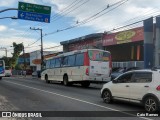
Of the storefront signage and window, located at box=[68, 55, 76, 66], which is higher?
the storefront signage

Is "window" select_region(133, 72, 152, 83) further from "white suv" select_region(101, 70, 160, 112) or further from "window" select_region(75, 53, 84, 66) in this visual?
"window" select_region(75, 53, 84, 66)

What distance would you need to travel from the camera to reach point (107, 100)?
46.3 ft

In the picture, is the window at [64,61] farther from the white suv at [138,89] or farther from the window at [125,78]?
the window at [125,78]

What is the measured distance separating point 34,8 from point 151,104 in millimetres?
16976

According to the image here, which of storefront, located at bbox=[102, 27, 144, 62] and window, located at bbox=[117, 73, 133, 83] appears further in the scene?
storefront, located at bbox=[102, 27, 144, 62]

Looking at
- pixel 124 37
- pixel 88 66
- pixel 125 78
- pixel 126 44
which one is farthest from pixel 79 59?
pixel 126 44

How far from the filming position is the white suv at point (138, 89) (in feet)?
37.3

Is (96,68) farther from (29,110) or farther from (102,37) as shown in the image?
(102,37)

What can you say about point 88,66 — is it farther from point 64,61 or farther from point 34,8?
point 34,8

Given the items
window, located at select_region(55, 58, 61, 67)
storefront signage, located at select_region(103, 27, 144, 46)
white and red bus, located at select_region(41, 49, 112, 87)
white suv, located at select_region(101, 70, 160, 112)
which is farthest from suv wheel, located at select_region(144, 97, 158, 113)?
storefront signage, located at select_region(103, 27, 144, 46)

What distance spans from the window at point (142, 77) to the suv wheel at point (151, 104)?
0.70 m

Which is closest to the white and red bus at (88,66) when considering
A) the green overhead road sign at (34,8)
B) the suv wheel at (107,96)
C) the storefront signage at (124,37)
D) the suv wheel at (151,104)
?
the green overhead road sign at (34,8)

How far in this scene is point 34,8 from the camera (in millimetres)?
26141

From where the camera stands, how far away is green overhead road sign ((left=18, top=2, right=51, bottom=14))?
25.3 meters
